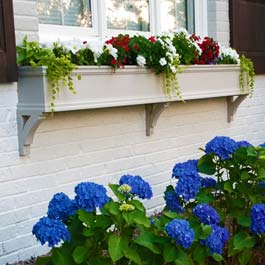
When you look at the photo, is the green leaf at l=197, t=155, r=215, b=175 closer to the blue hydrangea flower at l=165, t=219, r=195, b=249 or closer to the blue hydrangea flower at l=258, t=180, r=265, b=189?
the blue hydrangea flower at l=258, t=180, r=265, b=189

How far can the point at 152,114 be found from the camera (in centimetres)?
413

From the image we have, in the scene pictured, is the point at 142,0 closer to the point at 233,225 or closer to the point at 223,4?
the point at 223,4

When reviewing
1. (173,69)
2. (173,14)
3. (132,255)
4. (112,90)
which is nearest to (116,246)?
(132,255)

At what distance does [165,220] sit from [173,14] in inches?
114

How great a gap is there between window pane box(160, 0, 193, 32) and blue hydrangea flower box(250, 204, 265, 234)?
8.35 feet

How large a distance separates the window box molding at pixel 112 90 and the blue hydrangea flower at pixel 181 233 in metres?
1.26

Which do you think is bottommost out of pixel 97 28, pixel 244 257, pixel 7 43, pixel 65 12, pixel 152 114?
pixel 244 257

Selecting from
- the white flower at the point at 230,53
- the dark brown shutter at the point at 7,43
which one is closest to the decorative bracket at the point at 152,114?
the white flower at the point at 230,53

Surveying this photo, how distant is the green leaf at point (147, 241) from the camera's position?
2109mm

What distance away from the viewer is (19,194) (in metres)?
3.22

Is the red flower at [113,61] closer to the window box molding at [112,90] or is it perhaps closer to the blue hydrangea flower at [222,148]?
the window box molding at [112,90]

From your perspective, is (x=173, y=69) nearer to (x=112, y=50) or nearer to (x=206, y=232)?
(x=112, y=50)

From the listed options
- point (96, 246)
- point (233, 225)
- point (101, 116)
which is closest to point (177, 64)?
point (101, 116)

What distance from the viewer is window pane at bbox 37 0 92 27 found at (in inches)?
141
